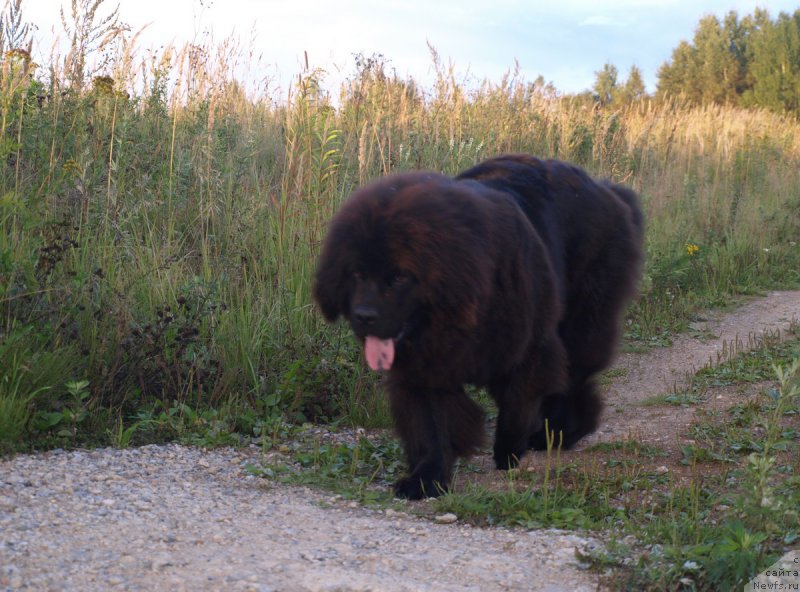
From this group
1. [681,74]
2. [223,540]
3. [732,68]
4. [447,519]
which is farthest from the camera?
[681,74]

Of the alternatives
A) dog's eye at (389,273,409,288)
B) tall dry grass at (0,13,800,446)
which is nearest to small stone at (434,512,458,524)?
dog's eye at (389,273,409,288)

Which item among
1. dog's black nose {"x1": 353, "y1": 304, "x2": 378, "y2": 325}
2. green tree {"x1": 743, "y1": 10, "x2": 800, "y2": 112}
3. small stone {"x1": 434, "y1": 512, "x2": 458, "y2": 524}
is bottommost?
small stone {"x1": 434, "y1": 512, "x2": 458, "y2": 524}

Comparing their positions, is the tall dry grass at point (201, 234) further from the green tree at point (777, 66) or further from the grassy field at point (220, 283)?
the green tree at point (777, 66)

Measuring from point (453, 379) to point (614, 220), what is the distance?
5.70 feet

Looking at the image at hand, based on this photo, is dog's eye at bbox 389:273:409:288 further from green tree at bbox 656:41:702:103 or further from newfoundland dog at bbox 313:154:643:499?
green tree at bbox 656:41:702:103

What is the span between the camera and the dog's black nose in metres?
3.52

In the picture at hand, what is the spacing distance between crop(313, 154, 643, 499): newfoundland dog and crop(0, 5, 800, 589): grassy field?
0.37 m

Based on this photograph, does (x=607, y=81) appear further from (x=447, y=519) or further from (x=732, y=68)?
(x=447, y=519)

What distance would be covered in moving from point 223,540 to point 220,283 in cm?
267

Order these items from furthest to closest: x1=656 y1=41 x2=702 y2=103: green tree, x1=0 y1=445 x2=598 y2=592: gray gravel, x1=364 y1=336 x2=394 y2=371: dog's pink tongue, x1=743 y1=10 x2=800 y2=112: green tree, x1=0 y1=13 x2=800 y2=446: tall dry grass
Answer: x1=656 y1=41 x2=702 y2=103: green tree < x1=743 y1=10 x2=800 y2=112: green tree < x1=0 y1=13 x2=800 y2=446: tall dry grass < x1=364 y1=336 x2=394 y2=371: dog's pink tongue < x1=0 y1=445 x2=598 y2=592: gray gravel

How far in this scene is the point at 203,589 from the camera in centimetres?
262

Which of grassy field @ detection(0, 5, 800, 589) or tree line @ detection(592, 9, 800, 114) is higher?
tree line @ detection(592, 9, 800, 114)

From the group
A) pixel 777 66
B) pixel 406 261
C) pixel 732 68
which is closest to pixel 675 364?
pixel 406 261

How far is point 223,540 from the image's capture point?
121 inches
